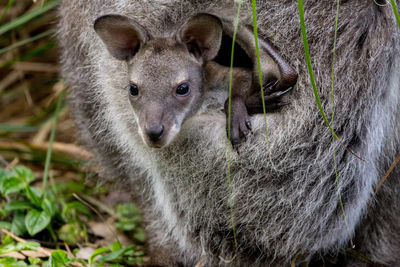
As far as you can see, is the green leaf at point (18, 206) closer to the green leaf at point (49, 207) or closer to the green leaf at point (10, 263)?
the green leaf at point (49, 207)

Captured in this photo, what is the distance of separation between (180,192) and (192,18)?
0.63 metres

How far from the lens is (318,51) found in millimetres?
1867

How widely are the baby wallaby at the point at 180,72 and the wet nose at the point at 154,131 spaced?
20 millimetres

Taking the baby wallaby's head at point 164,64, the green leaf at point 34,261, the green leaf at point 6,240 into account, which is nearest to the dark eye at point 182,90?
the baby wallaby's head at point 164,64

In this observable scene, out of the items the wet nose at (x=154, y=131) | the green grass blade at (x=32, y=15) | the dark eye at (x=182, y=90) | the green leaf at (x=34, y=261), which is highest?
the green grass blade at (x=32, y=15)

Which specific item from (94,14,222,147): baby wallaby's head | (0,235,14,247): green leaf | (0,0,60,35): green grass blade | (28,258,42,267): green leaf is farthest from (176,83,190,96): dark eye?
(0,0,60,35): green grass blade

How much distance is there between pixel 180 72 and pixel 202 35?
0.13 metres

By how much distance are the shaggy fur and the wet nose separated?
233 mm

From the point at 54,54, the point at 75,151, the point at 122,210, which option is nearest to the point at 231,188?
the point at 122,210

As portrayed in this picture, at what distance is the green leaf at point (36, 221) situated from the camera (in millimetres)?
2393

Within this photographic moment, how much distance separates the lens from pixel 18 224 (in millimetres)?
2494

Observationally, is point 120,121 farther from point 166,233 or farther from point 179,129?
point 166,233

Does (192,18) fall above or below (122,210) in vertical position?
above

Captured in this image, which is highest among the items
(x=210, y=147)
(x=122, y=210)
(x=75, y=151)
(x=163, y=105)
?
(x=163, y=105)
